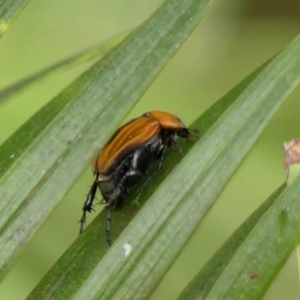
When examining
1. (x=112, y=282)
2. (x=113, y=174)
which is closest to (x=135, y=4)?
(x=113, y=174)

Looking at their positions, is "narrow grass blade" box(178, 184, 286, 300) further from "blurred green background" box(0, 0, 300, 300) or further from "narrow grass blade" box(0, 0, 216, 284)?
"blurred green background" box(0, 0, 300, 300)

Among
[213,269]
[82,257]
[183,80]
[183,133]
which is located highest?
[183,80]

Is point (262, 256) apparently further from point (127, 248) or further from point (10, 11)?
point (10, 11)

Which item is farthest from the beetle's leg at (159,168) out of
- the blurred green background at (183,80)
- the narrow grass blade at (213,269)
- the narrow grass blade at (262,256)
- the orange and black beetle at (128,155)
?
the blurred green background at (183,80)

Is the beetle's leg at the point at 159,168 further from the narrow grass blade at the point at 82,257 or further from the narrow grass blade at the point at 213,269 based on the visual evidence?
the narrow grass blade at the point at 213,269

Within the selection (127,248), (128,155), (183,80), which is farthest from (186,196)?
(183,80)

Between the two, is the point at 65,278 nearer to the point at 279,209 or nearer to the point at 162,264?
the point at 162,264
